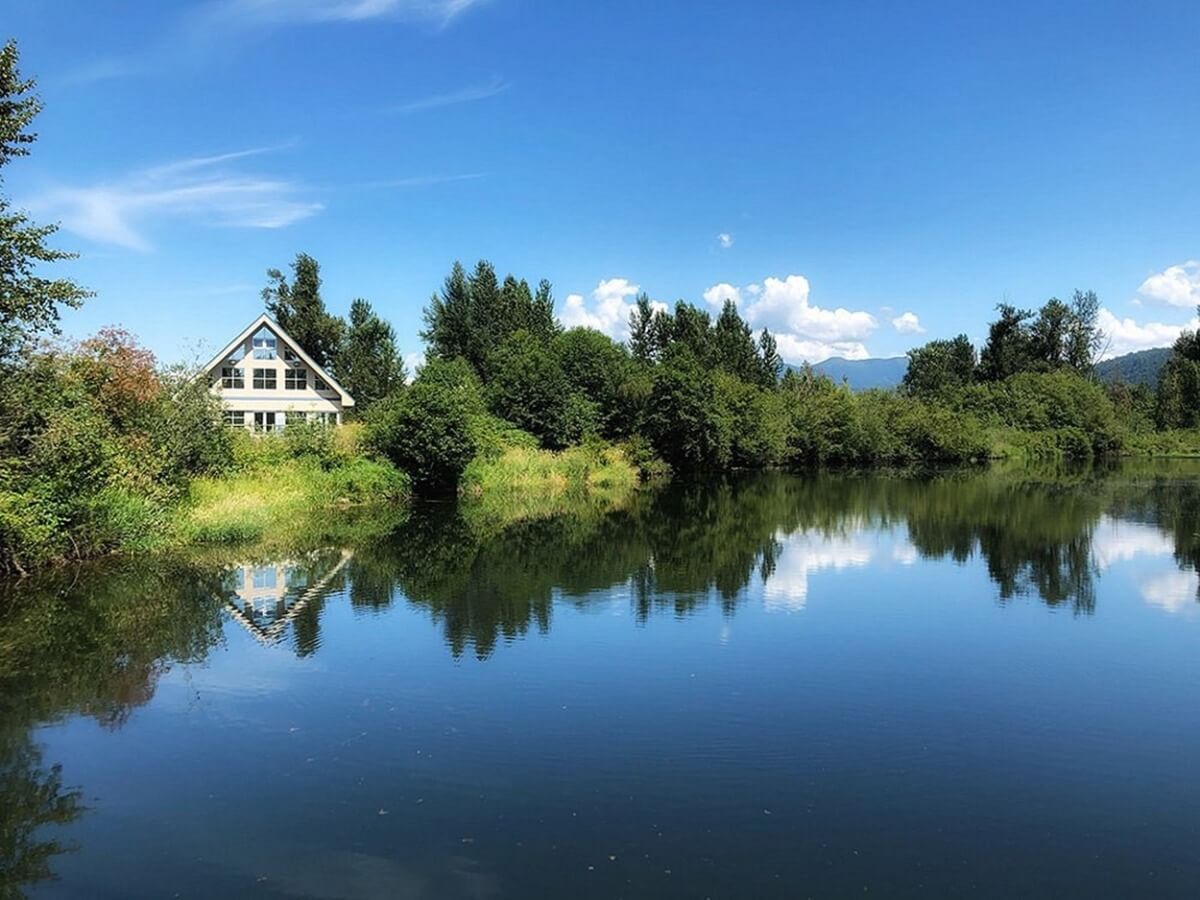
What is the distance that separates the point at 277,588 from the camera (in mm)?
15539

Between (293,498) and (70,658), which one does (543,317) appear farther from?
(70,658)

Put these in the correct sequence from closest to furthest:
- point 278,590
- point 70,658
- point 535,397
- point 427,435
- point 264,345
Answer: point 70,658 → point 278,590 → point 427,435 → point 535,397 → point 264,345

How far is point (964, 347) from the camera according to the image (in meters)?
86.6

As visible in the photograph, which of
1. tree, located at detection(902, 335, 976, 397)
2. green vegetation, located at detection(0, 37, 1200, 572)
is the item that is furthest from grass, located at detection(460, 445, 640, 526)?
tree, located at detection(902, 335, 976, 397)

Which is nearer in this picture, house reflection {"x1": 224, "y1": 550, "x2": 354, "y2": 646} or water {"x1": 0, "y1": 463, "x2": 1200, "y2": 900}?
water {"x1": 0, "y1": 463, "x2": 1200, "y2": 900}

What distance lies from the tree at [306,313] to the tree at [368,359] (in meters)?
1.70

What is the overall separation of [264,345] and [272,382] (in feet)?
6.65

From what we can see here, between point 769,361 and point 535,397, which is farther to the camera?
point 769,361

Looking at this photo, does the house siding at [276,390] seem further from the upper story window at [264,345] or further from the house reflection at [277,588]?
the house reflection at [277,588]

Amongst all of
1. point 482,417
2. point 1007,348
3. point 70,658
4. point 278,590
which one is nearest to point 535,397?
point 482,417

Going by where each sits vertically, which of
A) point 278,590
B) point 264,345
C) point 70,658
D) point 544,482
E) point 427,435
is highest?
point 264,345

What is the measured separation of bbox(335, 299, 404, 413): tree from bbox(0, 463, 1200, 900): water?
3396 cm

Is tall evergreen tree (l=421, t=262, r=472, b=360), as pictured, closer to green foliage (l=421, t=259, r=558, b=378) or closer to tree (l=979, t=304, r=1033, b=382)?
green foliage (l=421, t=259, r=558, b=378)

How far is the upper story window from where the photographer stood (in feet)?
147
